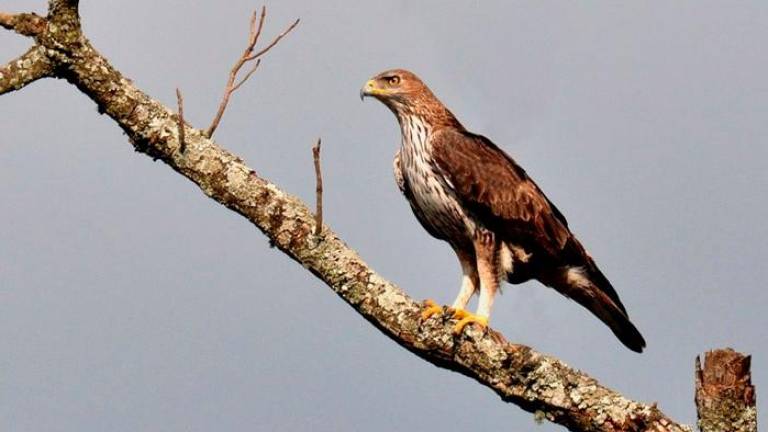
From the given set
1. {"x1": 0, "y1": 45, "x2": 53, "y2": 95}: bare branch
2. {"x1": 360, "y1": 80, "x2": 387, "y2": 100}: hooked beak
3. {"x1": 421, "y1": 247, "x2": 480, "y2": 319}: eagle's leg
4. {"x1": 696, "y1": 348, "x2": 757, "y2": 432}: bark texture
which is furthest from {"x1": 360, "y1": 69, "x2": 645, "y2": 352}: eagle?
{"x1": 0, "y1": 45, "x2": 53, "y2": 95}: bare branch

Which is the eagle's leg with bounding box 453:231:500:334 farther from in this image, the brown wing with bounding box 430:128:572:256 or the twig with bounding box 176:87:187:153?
the twig with bounding box 176:87:187:153

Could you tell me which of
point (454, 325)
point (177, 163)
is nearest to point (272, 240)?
point (177, 163)

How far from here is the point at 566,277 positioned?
357 inches

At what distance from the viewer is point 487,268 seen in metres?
8.60

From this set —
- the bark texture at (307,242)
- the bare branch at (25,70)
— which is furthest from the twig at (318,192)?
the bare branch at (25,70)

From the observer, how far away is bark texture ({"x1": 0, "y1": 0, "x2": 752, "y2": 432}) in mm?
6406

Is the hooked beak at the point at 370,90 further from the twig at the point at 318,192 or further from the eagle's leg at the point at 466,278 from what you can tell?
the twig at the point at 318,192

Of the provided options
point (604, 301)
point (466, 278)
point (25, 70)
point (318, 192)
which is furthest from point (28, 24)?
point (604, 301)

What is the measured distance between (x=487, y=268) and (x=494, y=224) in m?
0.39

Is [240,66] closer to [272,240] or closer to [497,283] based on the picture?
[272,240]

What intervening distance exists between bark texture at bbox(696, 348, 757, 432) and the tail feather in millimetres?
2955

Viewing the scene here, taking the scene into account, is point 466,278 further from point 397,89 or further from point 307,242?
point 307,242

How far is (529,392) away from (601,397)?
410 mm

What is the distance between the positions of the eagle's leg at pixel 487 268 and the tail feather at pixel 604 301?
27.9 inches
